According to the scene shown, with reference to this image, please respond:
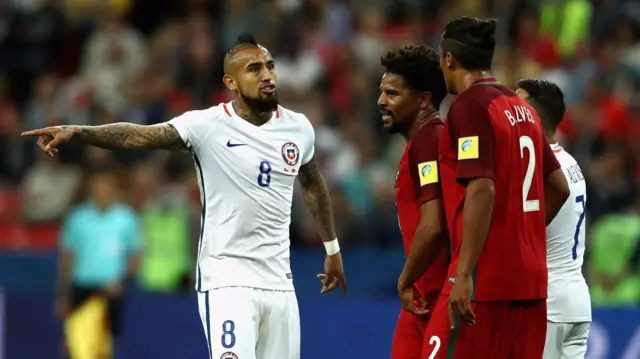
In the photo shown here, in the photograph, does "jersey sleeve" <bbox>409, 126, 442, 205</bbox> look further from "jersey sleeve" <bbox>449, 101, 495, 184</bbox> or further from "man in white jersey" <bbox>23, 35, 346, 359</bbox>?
"man in white jersey" <bbox>23, 35, 346, 359</bbox>

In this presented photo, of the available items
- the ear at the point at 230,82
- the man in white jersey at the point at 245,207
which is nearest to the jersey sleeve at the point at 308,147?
the man in white jersey at the point at 245,207

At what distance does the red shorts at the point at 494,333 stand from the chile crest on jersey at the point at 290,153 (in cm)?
165

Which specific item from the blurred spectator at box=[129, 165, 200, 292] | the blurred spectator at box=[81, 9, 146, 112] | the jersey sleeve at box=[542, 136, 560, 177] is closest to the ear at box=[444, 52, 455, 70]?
the jersey sleeve at box=[542, 136, 560, 177]

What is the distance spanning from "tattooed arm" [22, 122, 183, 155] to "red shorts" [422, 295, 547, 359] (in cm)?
197

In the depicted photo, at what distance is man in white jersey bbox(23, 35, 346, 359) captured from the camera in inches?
289

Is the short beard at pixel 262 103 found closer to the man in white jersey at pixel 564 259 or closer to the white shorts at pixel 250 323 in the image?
the white shorts at pixel 250 323

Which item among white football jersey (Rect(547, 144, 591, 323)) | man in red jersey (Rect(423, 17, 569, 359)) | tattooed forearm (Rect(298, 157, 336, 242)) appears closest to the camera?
man in red jersey (Rect(423, 17, 569, 359))

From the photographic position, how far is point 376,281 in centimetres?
1363

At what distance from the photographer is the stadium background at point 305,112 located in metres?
12.8

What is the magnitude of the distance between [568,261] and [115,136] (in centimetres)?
292

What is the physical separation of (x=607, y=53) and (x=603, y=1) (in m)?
1.08

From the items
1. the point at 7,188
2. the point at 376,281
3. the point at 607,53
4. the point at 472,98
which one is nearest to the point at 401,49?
the point at 472,98

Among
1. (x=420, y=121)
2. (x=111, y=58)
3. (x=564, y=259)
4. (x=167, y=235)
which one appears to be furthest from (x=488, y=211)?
(x=111, y=58)

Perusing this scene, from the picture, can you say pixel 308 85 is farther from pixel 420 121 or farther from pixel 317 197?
pixel 420 121
